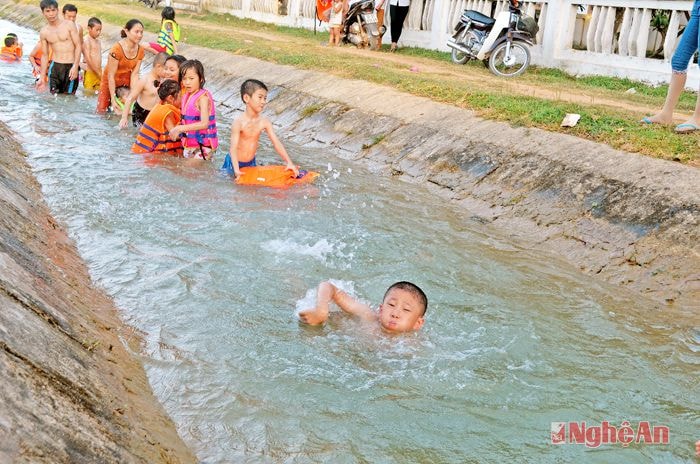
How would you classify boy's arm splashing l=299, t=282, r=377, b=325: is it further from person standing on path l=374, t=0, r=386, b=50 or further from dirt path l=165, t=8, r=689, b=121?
person standing on path l=374, t=0, r=386, b=50

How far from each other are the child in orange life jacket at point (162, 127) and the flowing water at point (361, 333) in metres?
1.13

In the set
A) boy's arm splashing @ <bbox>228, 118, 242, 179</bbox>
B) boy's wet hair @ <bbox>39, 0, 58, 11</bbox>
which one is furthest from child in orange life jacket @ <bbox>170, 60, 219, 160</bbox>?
boy's wet hair @ <bbox>39, 0, 58, 11</bbox>

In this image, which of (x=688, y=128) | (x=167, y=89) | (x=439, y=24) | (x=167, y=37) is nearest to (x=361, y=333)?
(x=688, y=128)

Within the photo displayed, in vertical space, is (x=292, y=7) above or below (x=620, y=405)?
above

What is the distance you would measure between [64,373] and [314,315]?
84.9 inches

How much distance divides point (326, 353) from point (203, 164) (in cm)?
550

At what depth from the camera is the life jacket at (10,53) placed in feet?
62.2

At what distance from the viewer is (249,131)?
9516 millimetres

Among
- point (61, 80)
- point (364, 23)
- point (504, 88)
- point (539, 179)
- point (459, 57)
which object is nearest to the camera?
point (539, 179)

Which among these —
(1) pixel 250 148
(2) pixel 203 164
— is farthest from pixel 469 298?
(2) pixel 203 164

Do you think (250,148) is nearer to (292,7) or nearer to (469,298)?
(469,298)

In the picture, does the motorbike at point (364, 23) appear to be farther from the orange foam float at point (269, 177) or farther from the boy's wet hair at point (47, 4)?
the orange foam float at point (269, 177)

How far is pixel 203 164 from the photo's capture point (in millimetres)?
10078

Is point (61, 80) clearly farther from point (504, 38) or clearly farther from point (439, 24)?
point (439, 24)
